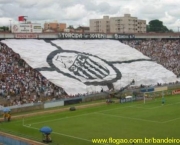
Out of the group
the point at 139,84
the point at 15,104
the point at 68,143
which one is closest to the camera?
the point at 68,143

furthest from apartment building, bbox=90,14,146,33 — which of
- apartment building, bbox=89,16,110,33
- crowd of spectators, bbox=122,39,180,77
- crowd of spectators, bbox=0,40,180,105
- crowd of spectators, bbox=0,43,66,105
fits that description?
crowd of spectators, bbox=0,43,66,105

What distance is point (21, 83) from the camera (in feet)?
167

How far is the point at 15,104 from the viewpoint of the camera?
150ft

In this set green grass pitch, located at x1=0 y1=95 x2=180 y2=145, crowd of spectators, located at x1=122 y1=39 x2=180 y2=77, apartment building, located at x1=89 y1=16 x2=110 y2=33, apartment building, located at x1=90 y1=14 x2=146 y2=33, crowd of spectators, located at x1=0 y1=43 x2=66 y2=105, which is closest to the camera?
green grass pitch, located at x1=0 y1=95 x2=180 y2=145

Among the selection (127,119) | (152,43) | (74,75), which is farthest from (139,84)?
(127,119)

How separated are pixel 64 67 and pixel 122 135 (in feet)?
105

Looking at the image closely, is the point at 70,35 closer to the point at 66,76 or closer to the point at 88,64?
the point at 88,64

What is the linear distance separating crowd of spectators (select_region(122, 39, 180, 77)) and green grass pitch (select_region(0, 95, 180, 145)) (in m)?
28.3

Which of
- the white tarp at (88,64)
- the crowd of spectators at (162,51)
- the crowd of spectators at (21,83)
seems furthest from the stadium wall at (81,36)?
the crowd of spectators at (21,83)

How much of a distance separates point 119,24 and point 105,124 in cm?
13761

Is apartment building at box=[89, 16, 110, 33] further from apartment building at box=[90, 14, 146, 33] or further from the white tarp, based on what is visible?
the white tarp

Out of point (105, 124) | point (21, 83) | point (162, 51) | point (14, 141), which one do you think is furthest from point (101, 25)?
point (14, 141)

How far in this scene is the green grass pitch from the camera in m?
30.8

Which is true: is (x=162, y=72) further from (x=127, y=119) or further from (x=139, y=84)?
(x=127, y=119)
